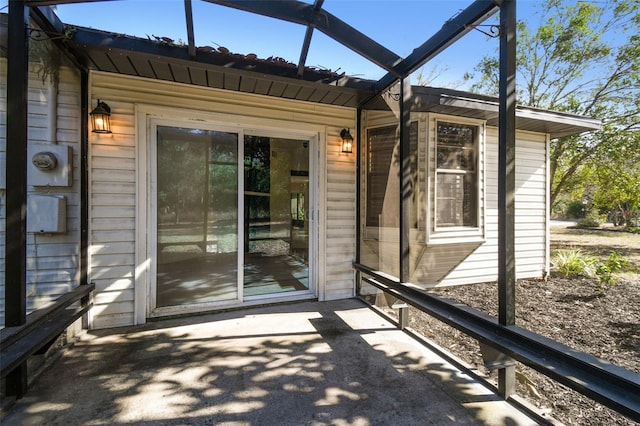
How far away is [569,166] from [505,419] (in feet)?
30.6

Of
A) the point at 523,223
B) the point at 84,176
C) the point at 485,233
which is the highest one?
the point at 84,176

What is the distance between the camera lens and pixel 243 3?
7.73 ft

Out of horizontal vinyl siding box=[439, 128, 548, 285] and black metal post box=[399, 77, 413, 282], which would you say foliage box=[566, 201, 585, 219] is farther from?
black metal post box=[399, 77, 413, 282]

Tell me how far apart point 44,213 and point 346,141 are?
3.25 m

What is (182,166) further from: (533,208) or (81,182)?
(533,208)

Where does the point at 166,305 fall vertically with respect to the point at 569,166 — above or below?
below

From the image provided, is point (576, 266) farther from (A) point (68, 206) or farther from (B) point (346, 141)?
(A) point (68, 206)

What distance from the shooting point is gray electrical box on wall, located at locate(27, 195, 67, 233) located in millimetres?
2600

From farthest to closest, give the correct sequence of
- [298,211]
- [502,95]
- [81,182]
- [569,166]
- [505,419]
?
[569,166], [298,211], [81,182], [502,95], [505,419]

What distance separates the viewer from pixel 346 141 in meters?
3.82

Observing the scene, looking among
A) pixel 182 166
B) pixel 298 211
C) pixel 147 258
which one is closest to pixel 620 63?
pixel 298 211

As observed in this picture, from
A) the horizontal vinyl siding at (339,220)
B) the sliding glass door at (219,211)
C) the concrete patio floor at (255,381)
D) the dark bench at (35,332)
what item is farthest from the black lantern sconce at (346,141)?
the dark bench at (35,332)

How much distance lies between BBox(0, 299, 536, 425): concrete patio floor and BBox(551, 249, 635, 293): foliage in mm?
4169


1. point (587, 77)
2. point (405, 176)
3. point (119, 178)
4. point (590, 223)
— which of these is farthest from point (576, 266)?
point (590, 223)
